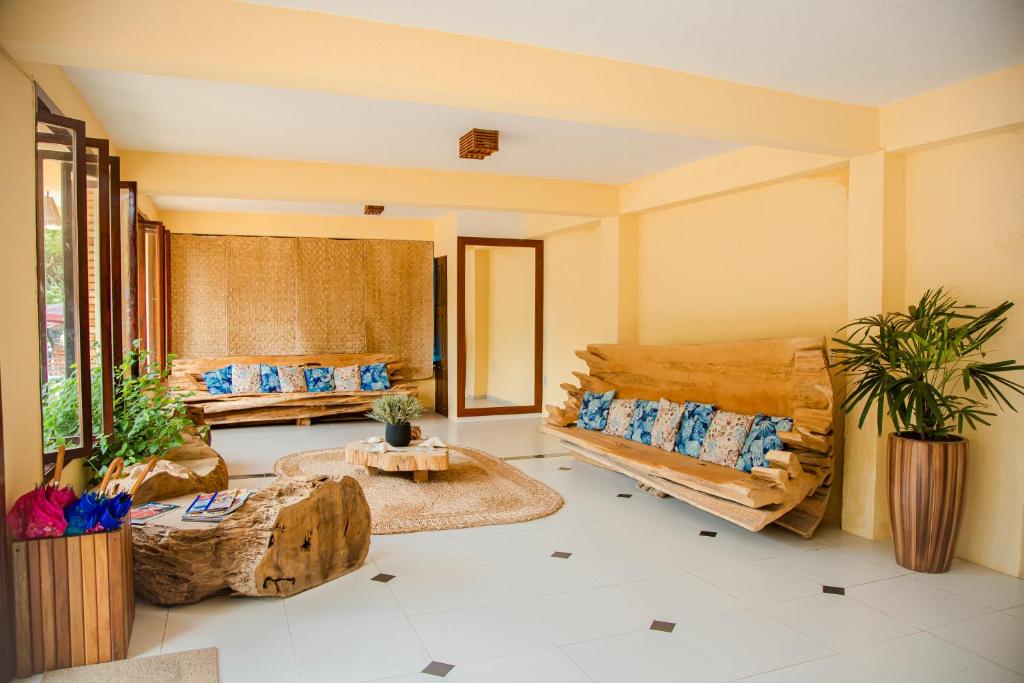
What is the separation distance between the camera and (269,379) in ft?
29.7

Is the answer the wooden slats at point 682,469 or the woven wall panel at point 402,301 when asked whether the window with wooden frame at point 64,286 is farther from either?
the woven wall panel at point 402,301

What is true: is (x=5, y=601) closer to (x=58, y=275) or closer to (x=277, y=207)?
(x=58, y=275)

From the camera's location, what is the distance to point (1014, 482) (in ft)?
12.8

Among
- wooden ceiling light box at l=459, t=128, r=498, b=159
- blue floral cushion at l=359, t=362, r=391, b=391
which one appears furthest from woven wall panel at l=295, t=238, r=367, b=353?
wooden ceiling light box at l=459, t=128, r=498, b=159

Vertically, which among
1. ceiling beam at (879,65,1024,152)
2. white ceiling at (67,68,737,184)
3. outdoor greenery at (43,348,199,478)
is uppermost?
white ceiling at (67,68,737,184)

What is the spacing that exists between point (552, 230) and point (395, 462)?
418 centimetres

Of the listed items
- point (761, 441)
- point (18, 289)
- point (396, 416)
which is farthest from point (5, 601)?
point (761, 441)

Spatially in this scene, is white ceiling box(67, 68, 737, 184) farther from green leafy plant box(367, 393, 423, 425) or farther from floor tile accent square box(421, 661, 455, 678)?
floor tile accent square box(421, 661, 455, 678)

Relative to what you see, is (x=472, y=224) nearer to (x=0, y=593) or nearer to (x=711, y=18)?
(x=711, y=18)

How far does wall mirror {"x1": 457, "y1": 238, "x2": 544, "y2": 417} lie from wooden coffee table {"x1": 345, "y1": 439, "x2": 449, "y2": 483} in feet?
10.6

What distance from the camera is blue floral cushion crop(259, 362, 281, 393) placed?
9.01 m

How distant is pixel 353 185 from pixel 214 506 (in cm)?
351

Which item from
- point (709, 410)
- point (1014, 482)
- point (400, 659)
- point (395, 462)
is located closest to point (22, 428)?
point (400, 659)

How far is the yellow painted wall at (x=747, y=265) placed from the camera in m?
5.09
